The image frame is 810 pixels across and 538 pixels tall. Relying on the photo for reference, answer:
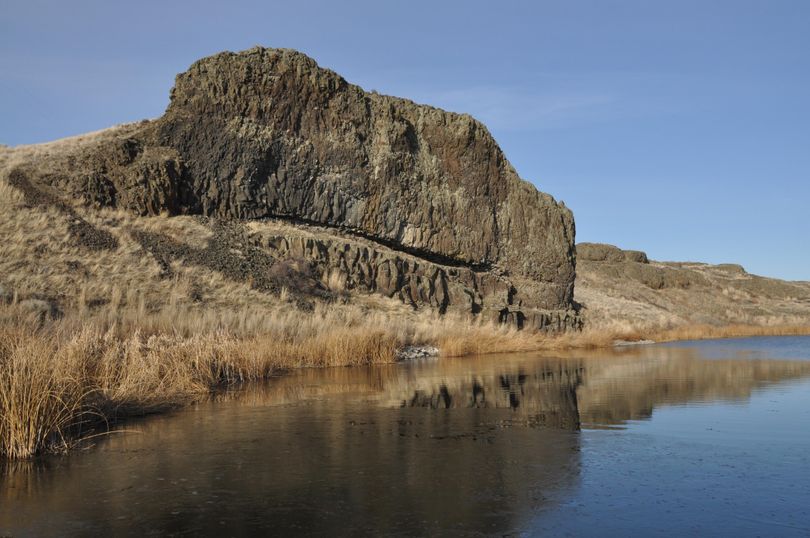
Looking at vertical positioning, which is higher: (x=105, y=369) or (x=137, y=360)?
(x=137, y=360)

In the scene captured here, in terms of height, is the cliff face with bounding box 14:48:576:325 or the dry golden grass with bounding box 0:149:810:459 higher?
the cliff face with bounding box 14:48:576:325

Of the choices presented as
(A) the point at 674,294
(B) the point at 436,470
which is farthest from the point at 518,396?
(A) the point at 674,294

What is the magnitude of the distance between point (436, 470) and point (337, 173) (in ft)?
101

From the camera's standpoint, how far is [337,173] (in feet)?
121

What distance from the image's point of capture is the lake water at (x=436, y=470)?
18.1 ft

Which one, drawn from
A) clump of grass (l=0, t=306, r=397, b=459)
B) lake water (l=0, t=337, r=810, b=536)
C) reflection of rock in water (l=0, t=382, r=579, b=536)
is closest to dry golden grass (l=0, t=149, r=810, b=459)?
clump of grass (l=0, t=306, r=397, b=459)

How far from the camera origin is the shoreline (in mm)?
7988

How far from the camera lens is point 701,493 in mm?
6340

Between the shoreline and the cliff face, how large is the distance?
37.9 ft

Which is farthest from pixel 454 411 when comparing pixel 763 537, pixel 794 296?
pixel 794 296

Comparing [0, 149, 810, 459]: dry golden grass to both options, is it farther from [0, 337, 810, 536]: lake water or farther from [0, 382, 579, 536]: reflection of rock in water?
[0, 382, 579, 536]: reflection of rock in water

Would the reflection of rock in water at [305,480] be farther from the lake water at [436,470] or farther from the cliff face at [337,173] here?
the cliff face at [337,173]

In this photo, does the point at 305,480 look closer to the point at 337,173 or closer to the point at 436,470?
the point at 436,470

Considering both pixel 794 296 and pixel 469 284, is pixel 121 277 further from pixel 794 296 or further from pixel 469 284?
pixel 794 296
